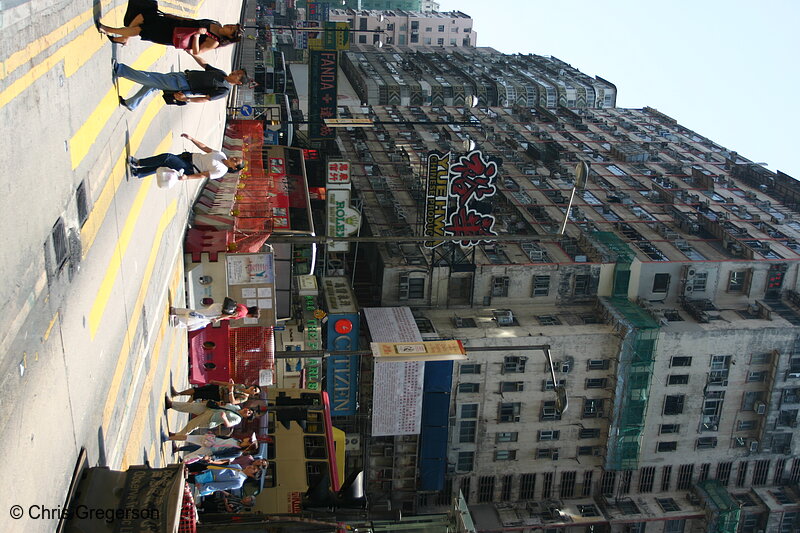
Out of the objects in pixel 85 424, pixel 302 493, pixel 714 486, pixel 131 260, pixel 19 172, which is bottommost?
pixel 714 486

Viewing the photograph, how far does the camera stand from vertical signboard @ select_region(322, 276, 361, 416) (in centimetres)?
3412

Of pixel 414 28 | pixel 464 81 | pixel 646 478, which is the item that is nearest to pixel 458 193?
pixel 646 478

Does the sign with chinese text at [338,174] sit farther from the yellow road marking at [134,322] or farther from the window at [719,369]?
the window at [719,369]

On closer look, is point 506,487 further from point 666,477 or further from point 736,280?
point 736,280

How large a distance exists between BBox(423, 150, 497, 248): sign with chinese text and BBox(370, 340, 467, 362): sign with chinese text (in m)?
10.3

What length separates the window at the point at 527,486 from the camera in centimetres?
3972

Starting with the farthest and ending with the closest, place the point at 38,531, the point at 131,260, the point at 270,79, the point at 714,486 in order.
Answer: the point at 270,79, the point at 714,486, the point at 131,260, the point at 38,531

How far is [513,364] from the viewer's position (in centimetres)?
3634

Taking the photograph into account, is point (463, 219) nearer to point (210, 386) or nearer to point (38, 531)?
point (210, 386)

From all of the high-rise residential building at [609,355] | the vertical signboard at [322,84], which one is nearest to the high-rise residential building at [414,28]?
the vertical signboard at [322,84]

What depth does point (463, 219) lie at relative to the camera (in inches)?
1266

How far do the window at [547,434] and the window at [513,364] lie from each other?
4261 millimetres

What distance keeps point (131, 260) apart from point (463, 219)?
2018 cm

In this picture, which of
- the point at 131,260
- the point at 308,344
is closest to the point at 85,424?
the point at 131,260
